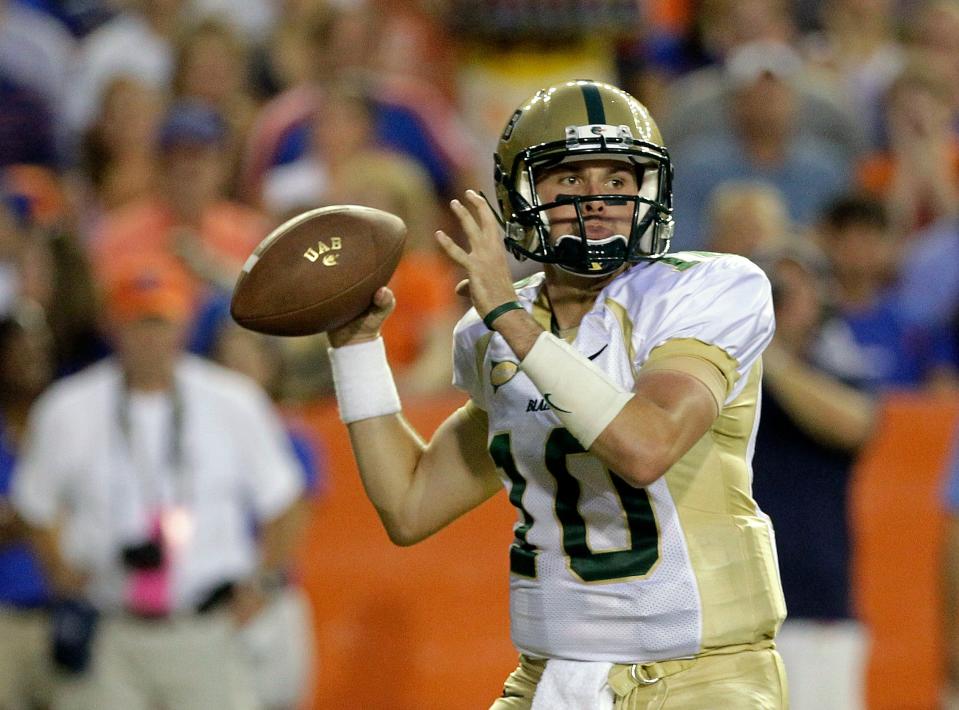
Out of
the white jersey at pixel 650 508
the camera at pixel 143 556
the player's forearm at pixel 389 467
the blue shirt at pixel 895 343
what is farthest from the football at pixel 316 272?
the blue shirt at pixel 895 343

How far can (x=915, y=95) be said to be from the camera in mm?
7727

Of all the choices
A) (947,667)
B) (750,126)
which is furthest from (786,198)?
(947,667)

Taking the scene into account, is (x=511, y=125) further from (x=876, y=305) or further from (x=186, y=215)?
(x=186, y=215)

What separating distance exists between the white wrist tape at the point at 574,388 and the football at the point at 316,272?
0.59 m

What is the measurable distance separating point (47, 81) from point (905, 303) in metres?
3.99

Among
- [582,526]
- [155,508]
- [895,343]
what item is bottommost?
[895,343]

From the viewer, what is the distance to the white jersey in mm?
3314

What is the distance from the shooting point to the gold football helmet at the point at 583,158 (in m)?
3.40

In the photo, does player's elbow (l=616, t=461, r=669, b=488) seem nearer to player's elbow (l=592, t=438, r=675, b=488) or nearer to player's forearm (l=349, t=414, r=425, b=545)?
player's elbow (l=592, t=438, r=675, b=488)

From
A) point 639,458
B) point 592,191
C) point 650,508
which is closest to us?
point 639,458

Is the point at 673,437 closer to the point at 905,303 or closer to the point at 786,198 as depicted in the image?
the point at 905,303

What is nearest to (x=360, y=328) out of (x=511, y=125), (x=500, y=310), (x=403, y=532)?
(x=403, y=532)

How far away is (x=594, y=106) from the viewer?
3492 mm

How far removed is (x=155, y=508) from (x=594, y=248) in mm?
3131
